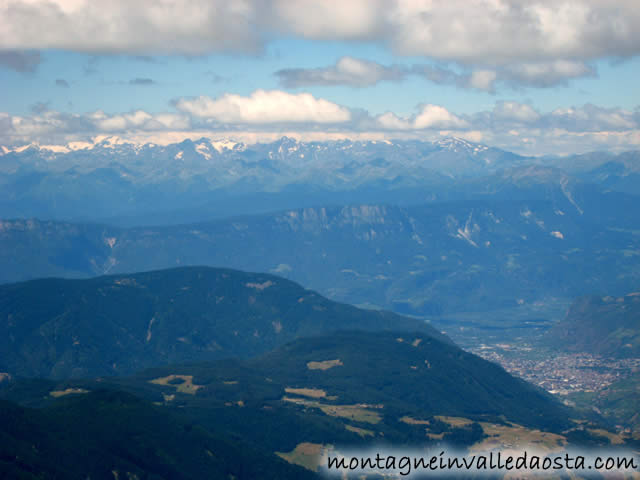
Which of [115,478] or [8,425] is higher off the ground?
[8,425]

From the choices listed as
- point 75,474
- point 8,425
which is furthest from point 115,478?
point 8,425

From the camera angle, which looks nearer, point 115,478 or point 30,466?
point 30,466

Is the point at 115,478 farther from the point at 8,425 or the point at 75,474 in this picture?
the point at 8,425

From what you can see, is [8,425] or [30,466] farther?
[8,425]
